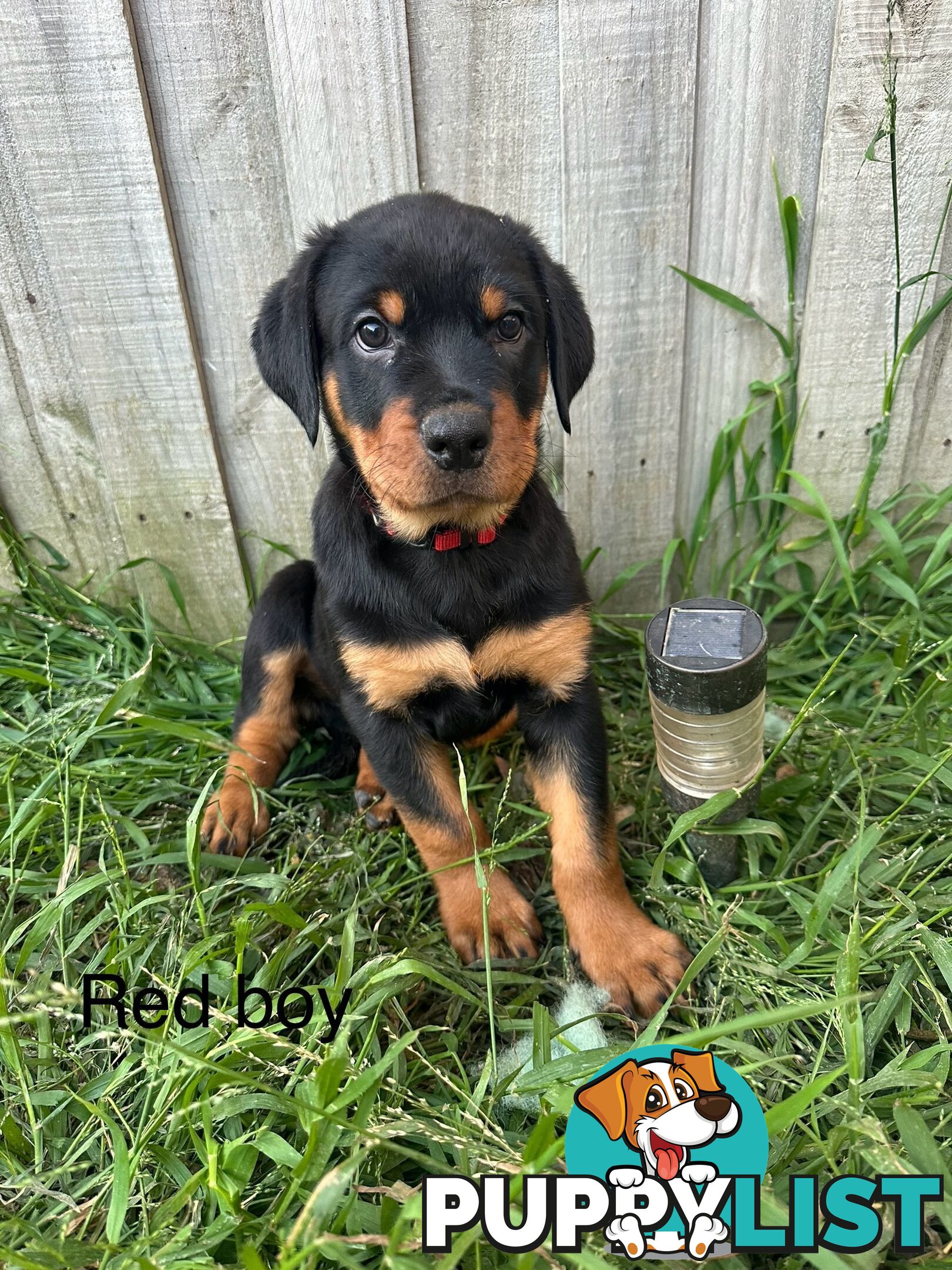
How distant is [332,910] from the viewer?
2.13 m

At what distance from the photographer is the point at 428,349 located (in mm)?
1787

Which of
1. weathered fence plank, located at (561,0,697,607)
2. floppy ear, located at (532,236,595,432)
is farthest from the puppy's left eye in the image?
weathered fence plank, located at (561,0,697,607)

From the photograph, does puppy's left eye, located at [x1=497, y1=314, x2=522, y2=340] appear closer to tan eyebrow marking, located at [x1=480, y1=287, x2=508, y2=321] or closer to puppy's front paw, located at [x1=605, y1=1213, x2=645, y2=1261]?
tan eyebrow marking, located at [x1=480, y1=287, x2=508, y2=321]

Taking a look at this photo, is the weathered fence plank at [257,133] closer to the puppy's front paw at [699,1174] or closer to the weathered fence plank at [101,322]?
the weathered fence plank at [101,322]

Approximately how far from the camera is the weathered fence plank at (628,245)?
2297 millimetres

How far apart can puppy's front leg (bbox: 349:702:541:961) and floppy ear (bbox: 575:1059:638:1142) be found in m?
0.60

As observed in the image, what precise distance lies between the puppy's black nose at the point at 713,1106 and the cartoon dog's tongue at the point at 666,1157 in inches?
2.5

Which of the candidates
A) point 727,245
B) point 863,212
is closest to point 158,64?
point 727,245

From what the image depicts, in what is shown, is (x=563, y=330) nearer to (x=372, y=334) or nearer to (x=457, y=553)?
(x=372, y=334)

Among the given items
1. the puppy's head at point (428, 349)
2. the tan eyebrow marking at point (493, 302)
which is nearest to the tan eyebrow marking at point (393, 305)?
the puppy's head at point (428, 349)

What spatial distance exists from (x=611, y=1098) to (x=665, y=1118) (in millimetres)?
83

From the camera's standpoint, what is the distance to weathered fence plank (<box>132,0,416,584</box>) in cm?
226

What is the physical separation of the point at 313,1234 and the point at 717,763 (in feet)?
3.80

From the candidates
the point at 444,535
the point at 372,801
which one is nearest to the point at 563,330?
the point at 444,535
